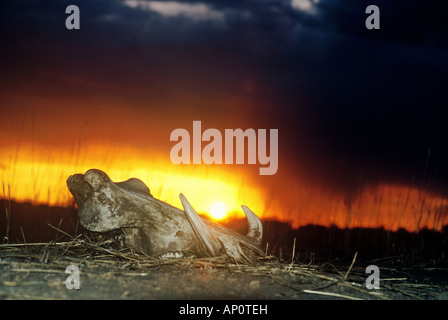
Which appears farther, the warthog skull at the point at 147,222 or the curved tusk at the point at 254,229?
the curved tusk at the point at 254,229

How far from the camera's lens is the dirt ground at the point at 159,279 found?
2.79m

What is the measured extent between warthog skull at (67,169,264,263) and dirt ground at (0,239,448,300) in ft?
0.74

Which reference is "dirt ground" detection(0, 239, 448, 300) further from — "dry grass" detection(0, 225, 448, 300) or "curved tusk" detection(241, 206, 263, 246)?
"curved tusk" detection(241, 206, 263, 246)

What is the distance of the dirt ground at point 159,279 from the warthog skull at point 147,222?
0.23 meters

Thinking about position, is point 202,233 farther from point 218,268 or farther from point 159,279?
point 159,279

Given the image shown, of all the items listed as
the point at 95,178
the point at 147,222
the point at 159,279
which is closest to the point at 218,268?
the point at 159,279

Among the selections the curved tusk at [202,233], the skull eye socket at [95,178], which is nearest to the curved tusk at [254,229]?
the curved tusk at [202,233]

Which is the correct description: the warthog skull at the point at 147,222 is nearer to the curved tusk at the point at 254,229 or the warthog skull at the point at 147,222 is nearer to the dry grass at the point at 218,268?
the dry grass at the point at 218,268

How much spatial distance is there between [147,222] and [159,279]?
1.25 metres

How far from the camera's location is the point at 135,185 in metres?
4.88

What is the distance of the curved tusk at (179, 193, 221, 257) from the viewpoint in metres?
4.09

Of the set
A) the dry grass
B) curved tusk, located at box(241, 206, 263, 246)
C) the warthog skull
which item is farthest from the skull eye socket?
curved tusk, located at box(241, 206, 263, 246)

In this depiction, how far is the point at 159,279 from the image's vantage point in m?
3.19
